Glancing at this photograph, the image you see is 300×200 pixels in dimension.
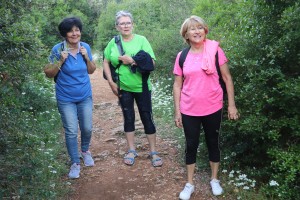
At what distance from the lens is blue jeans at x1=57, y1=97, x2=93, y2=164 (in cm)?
467

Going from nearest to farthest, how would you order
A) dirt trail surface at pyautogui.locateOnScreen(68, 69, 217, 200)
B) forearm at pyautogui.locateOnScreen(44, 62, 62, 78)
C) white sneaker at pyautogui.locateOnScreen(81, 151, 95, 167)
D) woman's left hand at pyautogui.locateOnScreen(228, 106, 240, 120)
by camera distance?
1. woman's left hand at pyautogui.locateOnScreen(228, 106, 240, 120)
2. forearm at pyautogui.locateOnScreen(44, 62, 62, 78)
3. dirt trail surface at pyautogui.locateOnScreen(68, 69, 217, 200)
4. white sneaker at pyautogui.locateOnScreen(81, 151, 95, 167)

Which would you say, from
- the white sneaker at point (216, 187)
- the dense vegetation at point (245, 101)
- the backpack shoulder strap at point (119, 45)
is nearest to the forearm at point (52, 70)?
the dense vegetation at point (245, 101)

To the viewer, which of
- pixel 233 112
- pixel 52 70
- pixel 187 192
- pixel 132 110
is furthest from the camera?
pixel 132 110

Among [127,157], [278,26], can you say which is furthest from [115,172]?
[278,26]

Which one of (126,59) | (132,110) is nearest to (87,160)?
(132,110)

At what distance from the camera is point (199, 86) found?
378 cm

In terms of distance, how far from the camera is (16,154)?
3.33m

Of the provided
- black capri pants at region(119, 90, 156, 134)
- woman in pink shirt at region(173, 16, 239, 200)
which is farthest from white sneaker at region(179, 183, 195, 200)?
black capri pants at region(119, 90, 156, 134)

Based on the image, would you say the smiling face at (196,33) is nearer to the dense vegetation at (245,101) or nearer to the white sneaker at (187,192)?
the dense vegetation at (245,101)

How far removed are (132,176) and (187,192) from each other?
3.26ft

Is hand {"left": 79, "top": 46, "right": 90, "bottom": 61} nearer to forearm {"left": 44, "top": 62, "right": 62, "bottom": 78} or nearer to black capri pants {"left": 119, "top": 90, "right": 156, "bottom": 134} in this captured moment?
forearm {"left": 44, "top": 62, "right": 62, "bottom": 78}

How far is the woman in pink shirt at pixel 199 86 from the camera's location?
3752 millimetres

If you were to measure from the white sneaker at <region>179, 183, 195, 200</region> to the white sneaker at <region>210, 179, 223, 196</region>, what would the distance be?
0.78 feet

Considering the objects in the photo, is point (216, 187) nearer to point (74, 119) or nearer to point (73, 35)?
point (74, 119)
